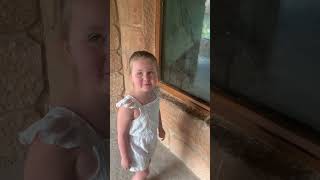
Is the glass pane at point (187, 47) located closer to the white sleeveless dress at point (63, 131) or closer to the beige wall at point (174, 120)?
the beige wall at point (174, 120)

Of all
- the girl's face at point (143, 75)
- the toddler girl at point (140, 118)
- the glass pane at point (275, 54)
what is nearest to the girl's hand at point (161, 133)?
the toddler girl at point (140, 118)

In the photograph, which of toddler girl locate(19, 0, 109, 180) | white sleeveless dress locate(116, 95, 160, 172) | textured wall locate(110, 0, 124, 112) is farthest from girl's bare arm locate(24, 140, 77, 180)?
white sleeveless dress locate(116, 95, 160, 172)

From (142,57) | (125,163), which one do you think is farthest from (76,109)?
(125,163)

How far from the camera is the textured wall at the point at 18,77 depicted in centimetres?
42

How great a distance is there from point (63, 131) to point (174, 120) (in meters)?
0.36

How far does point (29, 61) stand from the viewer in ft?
1.42

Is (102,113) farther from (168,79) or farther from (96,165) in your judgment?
(168,79)

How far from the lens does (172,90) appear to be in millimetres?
762

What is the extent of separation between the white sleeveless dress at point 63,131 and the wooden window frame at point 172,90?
0.25 meters

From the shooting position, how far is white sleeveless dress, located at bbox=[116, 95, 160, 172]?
0.72 m

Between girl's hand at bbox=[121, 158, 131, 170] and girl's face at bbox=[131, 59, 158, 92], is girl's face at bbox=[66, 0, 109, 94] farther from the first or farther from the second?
girl's hand at bbox=[121, 158, 131, 170]

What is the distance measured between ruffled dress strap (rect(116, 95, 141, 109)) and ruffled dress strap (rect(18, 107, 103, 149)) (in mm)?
158

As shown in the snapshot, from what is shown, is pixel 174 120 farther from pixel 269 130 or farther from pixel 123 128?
pixel 269 130

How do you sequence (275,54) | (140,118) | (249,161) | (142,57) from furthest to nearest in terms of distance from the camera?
(140,118) → (142,57) → (249,161) → (275,54)
